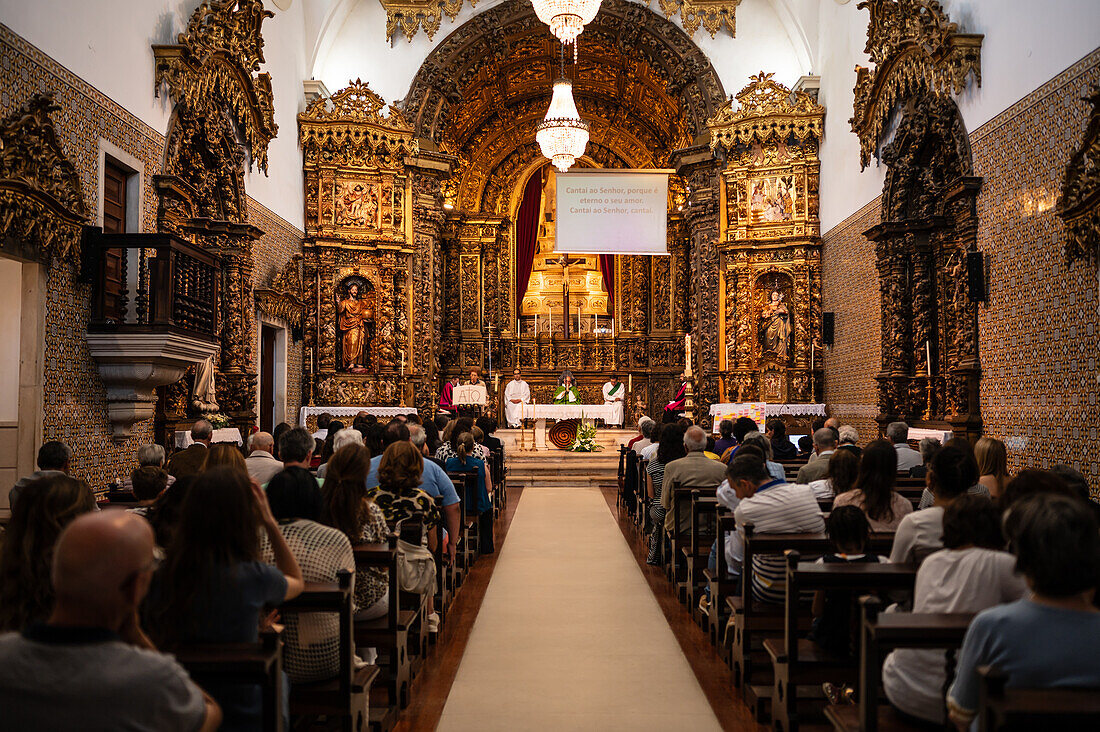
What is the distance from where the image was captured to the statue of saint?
17.5 metres

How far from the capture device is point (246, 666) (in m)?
2.51

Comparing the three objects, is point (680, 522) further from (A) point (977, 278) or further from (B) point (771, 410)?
(B) point (771, 410)

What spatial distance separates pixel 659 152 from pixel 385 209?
8438mm

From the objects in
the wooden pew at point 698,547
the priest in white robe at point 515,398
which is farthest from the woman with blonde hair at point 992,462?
the priest in white robe at point 515,398

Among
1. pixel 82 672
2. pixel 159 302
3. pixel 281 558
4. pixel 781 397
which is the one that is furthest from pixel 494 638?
pixel 781 397

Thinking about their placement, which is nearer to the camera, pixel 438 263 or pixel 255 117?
pixel 255 117

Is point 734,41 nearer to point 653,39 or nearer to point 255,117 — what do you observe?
point 653,39

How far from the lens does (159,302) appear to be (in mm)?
8891

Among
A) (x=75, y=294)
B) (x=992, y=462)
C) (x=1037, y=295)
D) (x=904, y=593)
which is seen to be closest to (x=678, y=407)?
(x=1037, y=295)

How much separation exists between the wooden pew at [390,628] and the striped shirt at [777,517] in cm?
182

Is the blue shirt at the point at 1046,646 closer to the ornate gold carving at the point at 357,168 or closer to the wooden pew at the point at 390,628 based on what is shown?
the wooden pew at the point at 390,628

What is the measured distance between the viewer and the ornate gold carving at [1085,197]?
736cm

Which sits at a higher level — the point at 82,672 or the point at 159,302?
the point at 159,302

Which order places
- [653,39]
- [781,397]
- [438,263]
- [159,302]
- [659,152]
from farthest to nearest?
[659,152]
[438,263]
[653,39]
[781,397]
[159,302]
